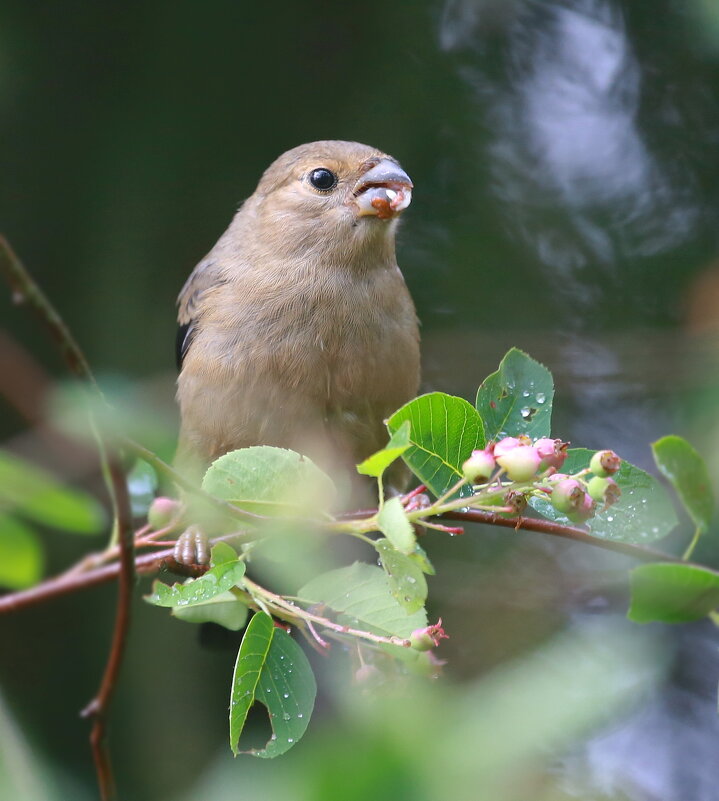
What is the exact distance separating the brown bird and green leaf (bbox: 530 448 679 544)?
1488 mm

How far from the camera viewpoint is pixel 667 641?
17.0 feet

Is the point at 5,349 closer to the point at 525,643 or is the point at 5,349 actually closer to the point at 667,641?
the point at 525,643

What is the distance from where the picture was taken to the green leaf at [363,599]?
2.27m

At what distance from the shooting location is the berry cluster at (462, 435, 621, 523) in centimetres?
196

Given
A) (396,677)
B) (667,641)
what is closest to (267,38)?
(667,641)

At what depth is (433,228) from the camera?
5773 mm

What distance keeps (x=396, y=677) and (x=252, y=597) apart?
0.38 metres

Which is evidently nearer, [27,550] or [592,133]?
[27,550]

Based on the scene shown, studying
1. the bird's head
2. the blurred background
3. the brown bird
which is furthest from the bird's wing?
the blurred background

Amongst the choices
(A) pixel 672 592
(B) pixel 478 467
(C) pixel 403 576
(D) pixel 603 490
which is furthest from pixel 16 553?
(A) pixel 672 592

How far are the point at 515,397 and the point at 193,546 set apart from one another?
1.18 m

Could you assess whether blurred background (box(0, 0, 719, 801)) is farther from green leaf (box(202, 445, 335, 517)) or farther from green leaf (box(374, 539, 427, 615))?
green leaf (box(374, 539, 427, 615))

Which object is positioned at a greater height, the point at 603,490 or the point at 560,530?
the point at 603,490

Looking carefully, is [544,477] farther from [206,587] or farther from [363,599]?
[206,587]
